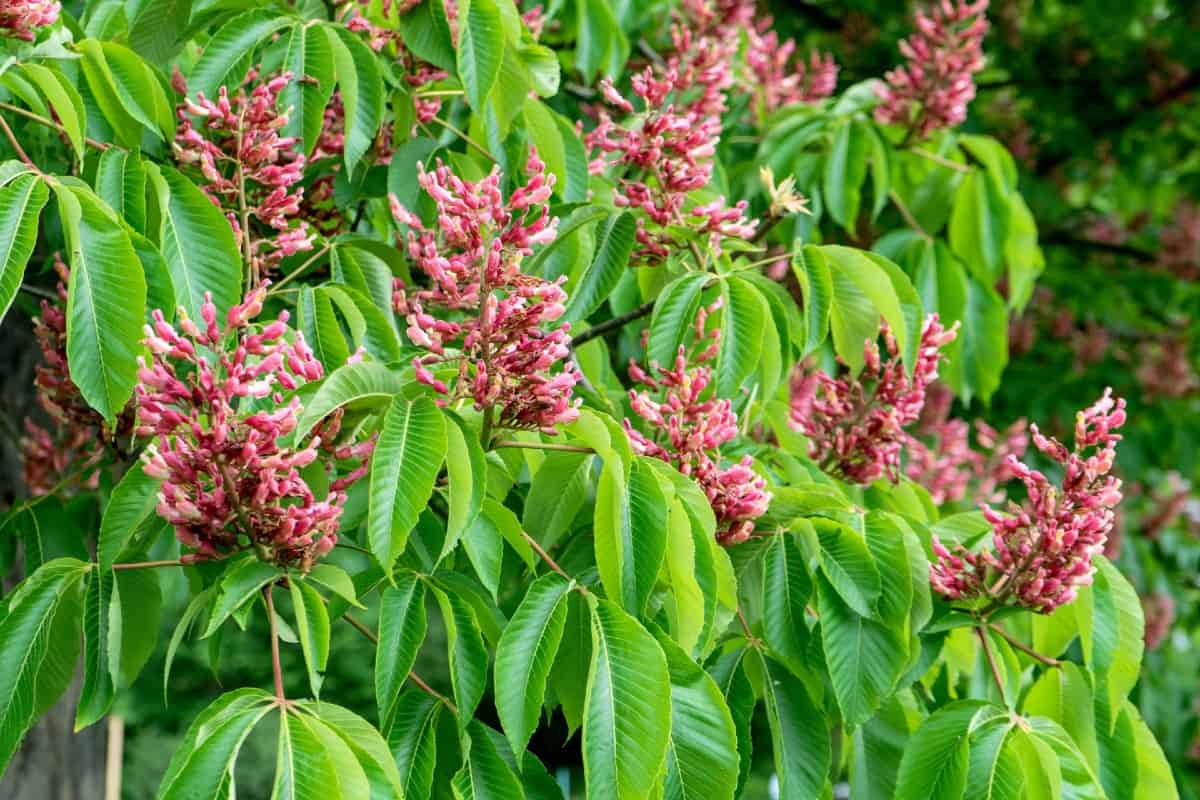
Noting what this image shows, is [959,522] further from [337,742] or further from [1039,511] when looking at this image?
[337,742]

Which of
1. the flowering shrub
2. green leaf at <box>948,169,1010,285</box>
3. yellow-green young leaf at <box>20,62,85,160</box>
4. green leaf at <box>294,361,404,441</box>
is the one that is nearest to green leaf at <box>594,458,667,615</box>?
the flowering shrub

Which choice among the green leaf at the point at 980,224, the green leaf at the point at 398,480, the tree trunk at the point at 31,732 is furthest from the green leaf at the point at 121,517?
the green leaf at the point at 980,224

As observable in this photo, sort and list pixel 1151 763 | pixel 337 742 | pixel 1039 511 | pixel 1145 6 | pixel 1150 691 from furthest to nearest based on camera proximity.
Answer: pixel 1145 6 < pixel 1150 691 < pixel 1151 763 < pixel 1039 511 < pixel 337 742

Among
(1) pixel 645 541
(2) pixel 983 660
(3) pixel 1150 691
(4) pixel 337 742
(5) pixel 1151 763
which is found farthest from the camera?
(3) pixel 1150 691

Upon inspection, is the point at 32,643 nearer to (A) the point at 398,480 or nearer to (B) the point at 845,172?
(A) the point at 398,480

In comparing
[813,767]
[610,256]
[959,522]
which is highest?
[610,256]

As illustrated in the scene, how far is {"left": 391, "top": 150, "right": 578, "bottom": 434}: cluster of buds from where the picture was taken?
6.45ft

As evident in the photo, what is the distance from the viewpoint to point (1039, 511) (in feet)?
7.34

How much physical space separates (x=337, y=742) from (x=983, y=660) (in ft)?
4.92

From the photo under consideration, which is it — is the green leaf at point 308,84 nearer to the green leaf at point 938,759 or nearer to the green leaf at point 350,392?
the green leaf at point 350,392

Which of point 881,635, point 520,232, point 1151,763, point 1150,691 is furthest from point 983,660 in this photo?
point 1150,691

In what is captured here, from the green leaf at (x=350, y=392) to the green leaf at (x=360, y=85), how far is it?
0.74m

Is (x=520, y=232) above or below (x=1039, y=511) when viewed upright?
above

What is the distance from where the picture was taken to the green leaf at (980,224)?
3656 millimetres
